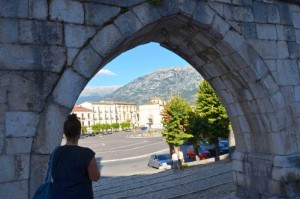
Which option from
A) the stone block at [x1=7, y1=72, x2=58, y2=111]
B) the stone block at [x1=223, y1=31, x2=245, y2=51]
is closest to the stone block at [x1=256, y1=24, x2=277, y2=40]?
the stone block at [x1=223, y1=31, x2=245, y2=51]

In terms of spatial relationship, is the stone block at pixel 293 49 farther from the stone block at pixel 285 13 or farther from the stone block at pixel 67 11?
the stone block at pixel 67 11

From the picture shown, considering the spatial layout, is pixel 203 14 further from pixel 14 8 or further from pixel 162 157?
pixel 162 157

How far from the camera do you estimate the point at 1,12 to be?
462cm

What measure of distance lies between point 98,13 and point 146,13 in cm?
85

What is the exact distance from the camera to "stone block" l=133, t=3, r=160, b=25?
5.50 m

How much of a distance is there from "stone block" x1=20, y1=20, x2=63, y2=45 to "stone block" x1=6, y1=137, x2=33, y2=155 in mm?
1437

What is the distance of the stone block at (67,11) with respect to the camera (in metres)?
4.95

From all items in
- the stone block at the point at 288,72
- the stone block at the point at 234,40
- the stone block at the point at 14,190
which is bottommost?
the stone block at the point at 14,190

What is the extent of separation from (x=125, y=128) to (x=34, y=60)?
103 meters

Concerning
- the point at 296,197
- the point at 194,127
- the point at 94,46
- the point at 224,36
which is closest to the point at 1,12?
the point at 94,46

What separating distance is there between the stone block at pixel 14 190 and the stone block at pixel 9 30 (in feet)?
6.59

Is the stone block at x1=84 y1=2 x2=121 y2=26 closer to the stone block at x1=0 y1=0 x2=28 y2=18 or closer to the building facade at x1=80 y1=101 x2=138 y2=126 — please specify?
the stone block at x1=0 y1=0 x2=28 y2=18

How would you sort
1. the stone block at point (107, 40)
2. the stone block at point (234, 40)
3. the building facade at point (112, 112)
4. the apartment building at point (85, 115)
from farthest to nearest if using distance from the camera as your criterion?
the building facade at point (112, 112) < the apartment building at point (85, 115) < the stone block at point (234, 40) < the stone block at point (107, 40)

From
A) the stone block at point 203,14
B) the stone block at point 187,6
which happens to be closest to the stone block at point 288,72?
the stone block at point 203,14
